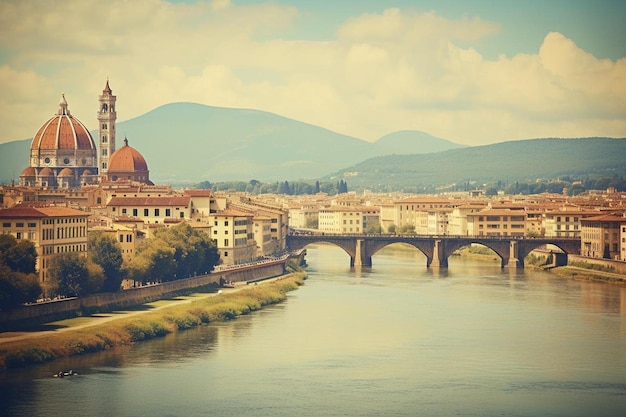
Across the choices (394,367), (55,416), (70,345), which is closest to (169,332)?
(70,345)

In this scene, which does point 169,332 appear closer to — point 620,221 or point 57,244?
point 57,244

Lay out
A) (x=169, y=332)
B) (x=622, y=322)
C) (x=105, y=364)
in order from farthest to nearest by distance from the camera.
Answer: (x=622, y=322)
(x=169, y=332)
(x=105, y=364)

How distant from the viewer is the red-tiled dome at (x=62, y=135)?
9931 cm

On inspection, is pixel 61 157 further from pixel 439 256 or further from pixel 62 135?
pixel 439 256

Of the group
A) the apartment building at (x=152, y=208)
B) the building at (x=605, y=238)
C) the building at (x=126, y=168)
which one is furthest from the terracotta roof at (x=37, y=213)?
the building at (x=126, y=168)

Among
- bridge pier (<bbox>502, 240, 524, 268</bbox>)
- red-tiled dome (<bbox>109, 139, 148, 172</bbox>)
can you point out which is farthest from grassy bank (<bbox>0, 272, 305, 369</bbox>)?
red-tiled dome (<bbox>109, 139, 148, 172</bbox>)

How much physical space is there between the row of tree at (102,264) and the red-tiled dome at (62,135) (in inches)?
1304

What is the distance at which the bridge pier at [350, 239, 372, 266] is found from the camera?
87.1m

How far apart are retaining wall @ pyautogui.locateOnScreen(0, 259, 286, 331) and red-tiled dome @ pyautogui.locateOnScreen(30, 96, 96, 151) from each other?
3076cm

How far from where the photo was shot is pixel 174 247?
205 feet

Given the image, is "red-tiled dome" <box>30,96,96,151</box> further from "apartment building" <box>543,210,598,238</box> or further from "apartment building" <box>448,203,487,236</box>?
"apartment building" <box>543,210,598,238</box>

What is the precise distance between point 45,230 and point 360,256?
34280 mm

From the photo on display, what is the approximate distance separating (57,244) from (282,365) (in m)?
14.4

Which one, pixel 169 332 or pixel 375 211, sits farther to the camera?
pixel 375 211
